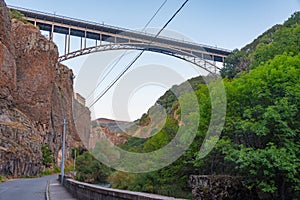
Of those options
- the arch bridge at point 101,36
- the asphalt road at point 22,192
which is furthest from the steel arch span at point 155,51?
the asphalt road at point 22,192

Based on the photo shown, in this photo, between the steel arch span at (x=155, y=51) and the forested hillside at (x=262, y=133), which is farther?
the steel arch span at (x=155, y=51)

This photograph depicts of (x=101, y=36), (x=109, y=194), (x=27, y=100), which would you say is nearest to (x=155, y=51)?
(x=101, y=36)

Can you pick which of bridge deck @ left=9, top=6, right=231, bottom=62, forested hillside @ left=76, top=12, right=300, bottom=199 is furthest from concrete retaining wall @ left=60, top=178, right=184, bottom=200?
bridge deck @ left=9, top=6, right=231, bottom=62

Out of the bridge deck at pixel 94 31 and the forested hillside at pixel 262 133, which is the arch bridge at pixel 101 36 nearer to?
the bridge deck at pixel 94 31

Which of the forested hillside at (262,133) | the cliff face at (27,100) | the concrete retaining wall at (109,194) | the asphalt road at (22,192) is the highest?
the cliff face at (27,100)

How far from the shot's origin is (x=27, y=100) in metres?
59.5

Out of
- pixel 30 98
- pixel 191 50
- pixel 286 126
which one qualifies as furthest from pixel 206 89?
pixel 30 98

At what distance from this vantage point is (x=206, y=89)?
23531mm

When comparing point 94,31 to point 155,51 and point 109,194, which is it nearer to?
point 155,51

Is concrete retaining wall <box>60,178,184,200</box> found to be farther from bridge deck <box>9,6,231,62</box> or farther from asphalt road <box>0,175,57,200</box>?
bridge deck <box>9,6,231,62</box>

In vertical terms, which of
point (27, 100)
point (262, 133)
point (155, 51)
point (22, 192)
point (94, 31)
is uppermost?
point (94, 31)

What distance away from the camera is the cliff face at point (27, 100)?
46322 mm

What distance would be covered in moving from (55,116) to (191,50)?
31182 millimetres

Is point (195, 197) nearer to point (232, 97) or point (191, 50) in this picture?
point (232, 97)
